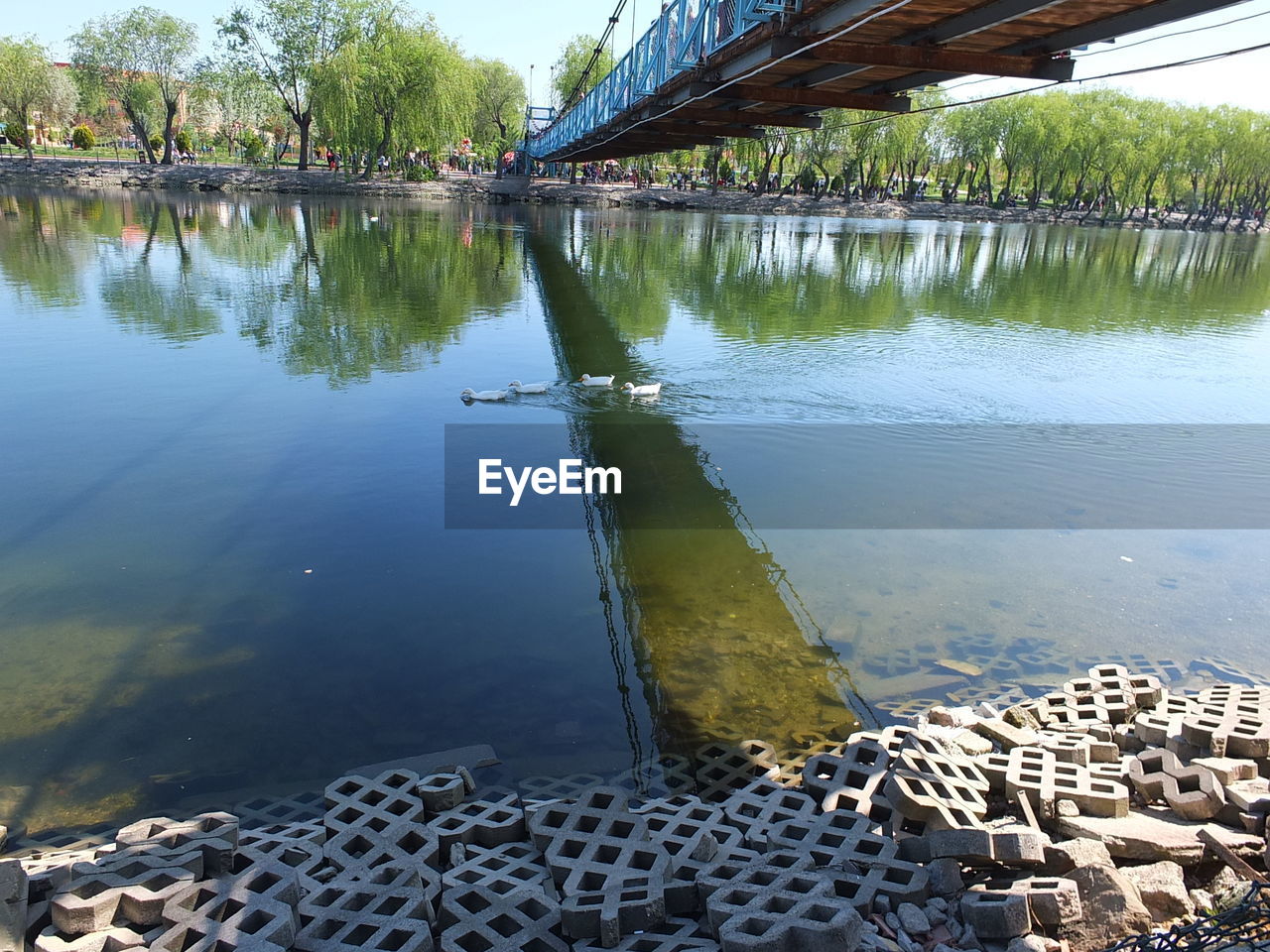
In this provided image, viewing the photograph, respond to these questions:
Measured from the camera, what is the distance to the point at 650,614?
6164mm

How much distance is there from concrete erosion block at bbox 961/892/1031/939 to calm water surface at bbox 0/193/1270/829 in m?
1.87

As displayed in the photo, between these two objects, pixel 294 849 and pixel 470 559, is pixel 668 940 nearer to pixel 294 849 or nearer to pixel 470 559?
pixel 294 849

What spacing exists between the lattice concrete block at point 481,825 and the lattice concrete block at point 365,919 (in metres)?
0.44

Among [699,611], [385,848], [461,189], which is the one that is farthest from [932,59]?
[461,189]

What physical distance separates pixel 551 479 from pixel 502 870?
18.1ft

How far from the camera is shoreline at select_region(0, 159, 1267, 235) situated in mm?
49344

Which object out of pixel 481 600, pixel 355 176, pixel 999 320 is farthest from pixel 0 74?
pixel 481 600

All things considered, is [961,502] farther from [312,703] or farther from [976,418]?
[312,703]

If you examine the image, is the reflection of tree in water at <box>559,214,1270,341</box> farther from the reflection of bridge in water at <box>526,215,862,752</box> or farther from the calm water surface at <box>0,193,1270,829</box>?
the reflection of bridge in water at <box>526,215,862,752</box>

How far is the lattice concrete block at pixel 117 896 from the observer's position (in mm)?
2961

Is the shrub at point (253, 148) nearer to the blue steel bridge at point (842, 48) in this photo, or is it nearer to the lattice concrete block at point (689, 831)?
the blue steel bridge at point (842, 48)

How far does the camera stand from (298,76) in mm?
53219

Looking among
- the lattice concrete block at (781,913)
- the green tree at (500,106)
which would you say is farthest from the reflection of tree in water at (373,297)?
the green tree at (500,106)

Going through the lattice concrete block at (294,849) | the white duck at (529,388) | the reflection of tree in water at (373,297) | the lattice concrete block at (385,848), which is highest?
the reflection of tree in water at (373,297)
